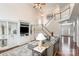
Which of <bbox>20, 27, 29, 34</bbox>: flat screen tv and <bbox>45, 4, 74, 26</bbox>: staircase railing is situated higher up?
<bbox>45, 4, 74, 26</bbox>: staircase railing

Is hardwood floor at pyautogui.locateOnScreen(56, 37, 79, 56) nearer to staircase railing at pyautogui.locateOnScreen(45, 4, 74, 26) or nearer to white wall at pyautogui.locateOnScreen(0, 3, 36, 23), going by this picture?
staircase railing at pyautogui.locateOnScreen(45, 4, 74, 26)

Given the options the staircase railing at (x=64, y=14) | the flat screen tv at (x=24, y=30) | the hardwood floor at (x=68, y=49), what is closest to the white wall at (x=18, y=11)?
the flat screen tv at (x=24, y=30)

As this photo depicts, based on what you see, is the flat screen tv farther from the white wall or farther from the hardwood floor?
the hardwood floor

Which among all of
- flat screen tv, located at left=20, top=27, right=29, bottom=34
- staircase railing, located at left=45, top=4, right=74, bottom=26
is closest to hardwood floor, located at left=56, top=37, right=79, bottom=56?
staircase railing, located at left=45, top=4, right=74, bottom=26

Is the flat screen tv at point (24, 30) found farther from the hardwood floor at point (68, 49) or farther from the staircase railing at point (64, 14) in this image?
the hardwood floor at point (68, 49)

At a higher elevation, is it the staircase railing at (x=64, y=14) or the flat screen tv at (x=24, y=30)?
the staircase railing at (x=64, y=14)

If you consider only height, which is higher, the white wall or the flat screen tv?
the white wall

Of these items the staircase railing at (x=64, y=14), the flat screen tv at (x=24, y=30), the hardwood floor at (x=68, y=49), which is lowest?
the hardwood floor at (x=68, y=49)

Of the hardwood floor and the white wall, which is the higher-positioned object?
the white wall

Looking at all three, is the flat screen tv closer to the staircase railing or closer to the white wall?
the white wall

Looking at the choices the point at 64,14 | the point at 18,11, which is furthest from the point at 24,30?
the point at 64,14

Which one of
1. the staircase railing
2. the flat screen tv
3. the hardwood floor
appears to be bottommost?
the hardwood floor

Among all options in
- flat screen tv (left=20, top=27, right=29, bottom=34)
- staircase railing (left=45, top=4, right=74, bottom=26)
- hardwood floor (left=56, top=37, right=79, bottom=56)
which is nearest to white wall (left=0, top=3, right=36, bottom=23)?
flat screen tv (left=20, top=27, right=29, bottom=34)

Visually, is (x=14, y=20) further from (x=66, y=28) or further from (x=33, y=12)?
(x=66, y=28)
